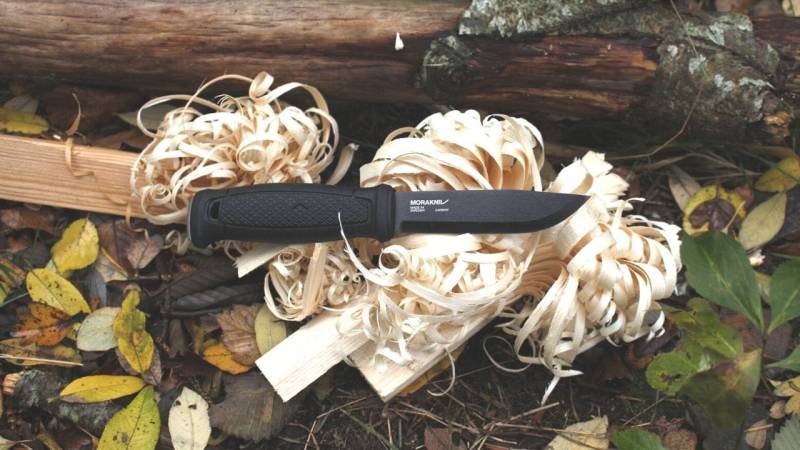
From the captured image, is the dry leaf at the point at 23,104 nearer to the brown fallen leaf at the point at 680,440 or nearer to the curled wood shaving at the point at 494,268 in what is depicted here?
the curled wood shaving at the point at 494,268

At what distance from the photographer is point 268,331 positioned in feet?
6.33

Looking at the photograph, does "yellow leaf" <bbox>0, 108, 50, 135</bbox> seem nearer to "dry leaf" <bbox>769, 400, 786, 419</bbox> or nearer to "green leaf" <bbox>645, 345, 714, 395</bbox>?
"green leaf" <bbox>645, 345, 714, 395</bbox>

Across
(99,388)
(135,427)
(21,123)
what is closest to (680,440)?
(135,427)

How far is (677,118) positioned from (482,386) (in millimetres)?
871

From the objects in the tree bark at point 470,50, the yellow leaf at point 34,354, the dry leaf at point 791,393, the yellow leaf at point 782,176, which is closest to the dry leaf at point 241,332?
the yellow leaf at point 34,354

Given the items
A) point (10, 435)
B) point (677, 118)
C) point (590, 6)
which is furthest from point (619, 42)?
point (10, 435)

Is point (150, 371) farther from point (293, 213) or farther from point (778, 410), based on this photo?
point (778, 410)

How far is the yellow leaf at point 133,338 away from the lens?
1.88 metres

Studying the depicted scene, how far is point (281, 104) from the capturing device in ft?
6.70

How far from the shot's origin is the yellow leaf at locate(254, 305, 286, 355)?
192cm

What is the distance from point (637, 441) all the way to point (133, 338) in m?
1.23

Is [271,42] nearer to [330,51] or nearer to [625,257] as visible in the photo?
[330,51]

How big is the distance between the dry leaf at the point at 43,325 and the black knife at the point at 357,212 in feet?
1.50

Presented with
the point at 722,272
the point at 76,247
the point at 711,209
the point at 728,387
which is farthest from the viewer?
the point at 711,209
